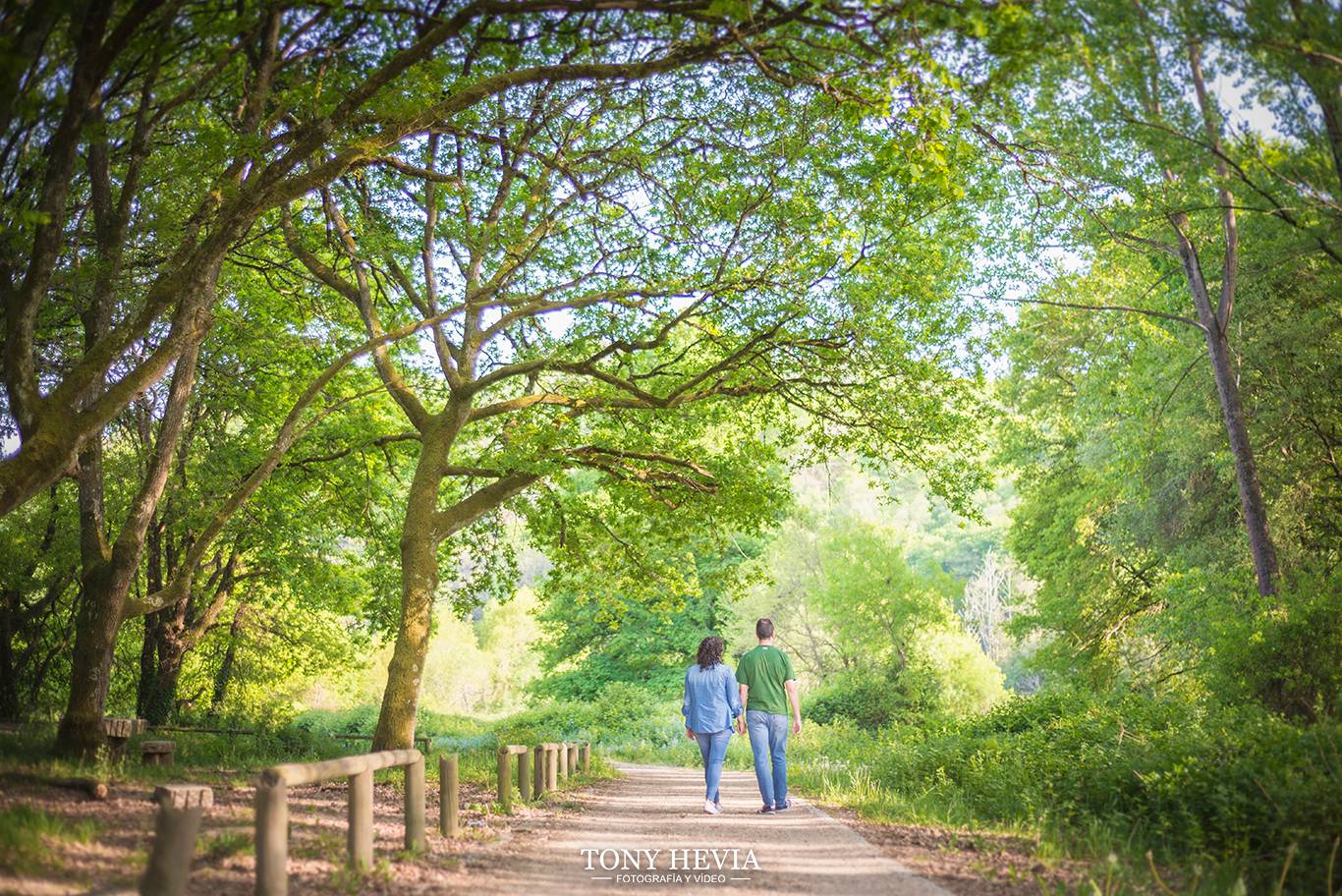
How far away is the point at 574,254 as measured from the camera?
14.9m

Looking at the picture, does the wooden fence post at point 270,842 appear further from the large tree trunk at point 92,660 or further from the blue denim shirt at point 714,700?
the large tree trunk at point 92,660

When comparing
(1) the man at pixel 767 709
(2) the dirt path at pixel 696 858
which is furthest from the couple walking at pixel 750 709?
(2) the dirt path at pixel 696 858

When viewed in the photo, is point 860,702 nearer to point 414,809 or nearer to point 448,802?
point 448,802

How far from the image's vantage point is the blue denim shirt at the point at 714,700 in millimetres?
10539

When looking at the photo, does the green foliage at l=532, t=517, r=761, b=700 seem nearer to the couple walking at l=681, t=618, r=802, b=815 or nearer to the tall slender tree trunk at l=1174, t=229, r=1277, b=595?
the tall slender tree trunk at l=1174, t=229, r=1277, b=595

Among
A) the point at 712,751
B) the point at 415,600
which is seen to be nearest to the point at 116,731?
the point at 415,600

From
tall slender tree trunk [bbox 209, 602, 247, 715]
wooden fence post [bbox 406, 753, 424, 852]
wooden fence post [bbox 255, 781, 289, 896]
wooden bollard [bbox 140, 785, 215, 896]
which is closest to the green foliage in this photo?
tall slender tree trunk [bbox 209, 602, 247, 715]

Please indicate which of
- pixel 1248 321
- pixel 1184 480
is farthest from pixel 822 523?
pixel 1248 321

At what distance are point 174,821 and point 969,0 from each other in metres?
6.67

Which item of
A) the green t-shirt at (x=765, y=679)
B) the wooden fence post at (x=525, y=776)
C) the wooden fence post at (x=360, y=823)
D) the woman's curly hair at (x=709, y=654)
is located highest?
the woman's curly hair at (x=709, y=654)

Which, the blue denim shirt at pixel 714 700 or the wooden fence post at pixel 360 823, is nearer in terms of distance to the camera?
the wooden fence post at pixel 360 823

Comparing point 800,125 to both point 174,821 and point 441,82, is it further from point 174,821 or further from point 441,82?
point 174,821

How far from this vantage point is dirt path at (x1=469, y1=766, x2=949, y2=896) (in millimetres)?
5941

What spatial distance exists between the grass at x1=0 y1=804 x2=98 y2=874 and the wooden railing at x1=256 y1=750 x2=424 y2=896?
115 cm
